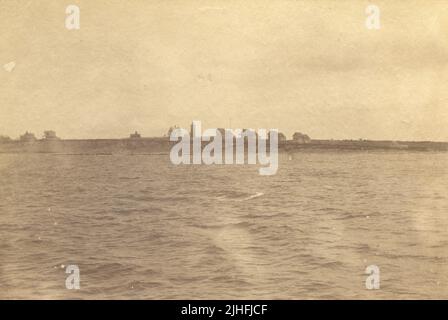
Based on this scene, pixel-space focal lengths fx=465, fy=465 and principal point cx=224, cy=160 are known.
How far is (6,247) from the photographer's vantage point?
1249cm

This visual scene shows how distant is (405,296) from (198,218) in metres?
9.35

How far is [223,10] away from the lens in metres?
9.66

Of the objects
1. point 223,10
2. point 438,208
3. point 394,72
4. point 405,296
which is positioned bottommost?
point 405,296

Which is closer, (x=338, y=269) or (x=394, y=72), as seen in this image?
(x=338, y=269)

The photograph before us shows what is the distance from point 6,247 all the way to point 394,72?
1092 centimetres

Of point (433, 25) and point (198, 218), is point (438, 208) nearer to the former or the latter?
point (433, 25)
